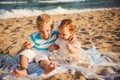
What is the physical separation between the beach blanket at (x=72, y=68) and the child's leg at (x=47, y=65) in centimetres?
2

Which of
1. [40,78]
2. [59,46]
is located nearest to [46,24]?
[59,46]

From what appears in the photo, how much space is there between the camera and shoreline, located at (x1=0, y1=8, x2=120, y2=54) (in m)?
1.55

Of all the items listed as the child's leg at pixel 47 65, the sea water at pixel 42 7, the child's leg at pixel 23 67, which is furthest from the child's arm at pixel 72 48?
the sea water at pixel 42 7

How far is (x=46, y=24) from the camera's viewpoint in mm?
1266

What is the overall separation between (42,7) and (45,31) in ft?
3.33

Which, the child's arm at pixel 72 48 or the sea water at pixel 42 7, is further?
the sea water at pixel 42 7

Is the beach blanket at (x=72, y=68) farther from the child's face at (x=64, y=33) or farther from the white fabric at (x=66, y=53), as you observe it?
the child's face at (x=64, y=33)

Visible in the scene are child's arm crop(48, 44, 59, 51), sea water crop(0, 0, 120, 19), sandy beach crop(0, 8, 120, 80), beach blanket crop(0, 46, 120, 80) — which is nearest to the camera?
beach blanket crop(0, 46, 120, 80)

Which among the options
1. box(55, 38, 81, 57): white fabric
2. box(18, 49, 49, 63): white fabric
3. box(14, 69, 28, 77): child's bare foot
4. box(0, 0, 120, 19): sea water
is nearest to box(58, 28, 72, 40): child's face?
box(55, 38, 81, 57): white fabric

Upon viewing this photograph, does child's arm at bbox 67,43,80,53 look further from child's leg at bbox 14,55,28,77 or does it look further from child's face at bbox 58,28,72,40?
child's leg at bbox 14,55,28,77

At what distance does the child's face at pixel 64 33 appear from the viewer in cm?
124

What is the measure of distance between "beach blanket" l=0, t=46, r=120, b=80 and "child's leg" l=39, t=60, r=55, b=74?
0.02m

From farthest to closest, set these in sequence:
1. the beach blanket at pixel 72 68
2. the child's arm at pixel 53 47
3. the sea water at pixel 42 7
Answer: the sea water at pixel 42 7, the child's arm at pixel 53 47, the beach blanket at pixel 72 68

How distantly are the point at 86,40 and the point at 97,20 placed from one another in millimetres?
444
